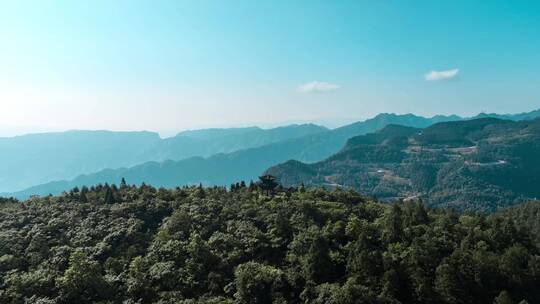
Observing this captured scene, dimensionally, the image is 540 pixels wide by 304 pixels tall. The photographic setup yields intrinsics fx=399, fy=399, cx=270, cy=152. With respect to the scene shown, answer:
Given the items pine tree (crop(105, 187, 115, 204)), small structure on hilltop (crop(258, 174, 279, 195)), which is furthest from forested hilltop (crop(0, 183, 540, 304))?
small structure on hilltop (crop(258, 174, 279, 195))

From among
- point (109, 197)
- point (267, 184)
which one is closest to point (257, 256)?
point (267, 184)

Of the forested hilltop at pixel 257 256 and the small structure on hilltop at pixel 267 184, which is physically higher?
the small structure on hilltop at pixel 267 184

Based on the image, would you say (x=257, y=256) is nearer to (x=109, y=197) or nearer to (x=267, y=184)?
(x=267, y=184)

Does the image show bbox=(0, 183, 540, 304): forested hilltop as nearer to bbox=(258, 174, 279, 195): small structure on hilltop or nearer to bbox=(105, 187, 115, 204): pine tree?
bbox=(105, 187, 115, 204): pine tree

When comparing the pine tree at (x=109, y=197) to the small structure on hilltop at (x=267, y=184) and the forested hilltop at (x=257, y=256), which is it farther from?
the small structure on hilltop at (x=267, y=184)

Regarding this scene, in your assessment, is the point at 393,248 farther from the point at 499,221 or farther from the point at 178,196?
the point at 178,196

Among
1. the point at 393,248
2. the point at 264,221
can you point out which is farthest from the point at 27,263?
the point at 393,248

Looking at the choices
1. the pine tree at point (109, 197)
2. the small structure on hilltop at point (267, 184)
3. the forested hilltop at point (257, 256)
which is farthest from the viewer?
the small structure on hilltop at point (267, 184)

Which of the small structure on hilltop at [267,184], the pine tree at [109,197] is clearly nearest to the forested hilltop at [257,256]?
the pine tree at [109,197]
